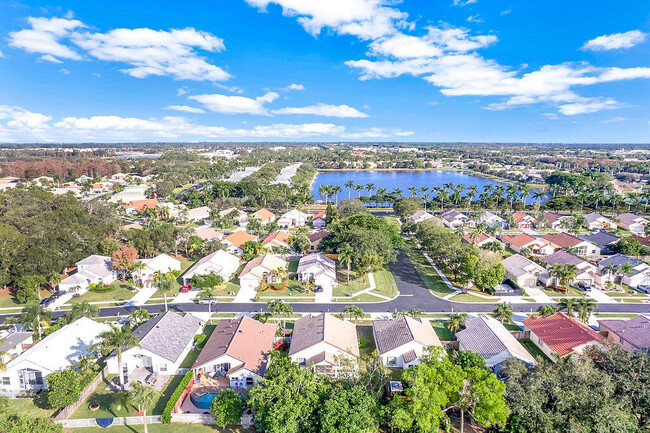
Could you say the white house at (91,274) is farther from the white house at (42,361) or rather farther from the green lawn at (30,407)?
the green lawn at (30,407)

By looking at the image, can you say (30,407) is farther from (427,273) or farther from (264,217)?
(264,217)

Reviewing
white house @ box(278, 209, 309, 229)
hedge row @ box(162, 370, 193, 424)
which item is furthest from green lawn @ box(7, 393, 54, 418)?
white house @ box(278, 209, 309, 229)

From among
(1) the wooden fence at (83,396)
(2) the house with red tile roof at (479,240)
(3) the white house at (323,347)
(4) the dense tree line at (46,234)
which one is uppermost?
(4) the dense tree line at (46,234)

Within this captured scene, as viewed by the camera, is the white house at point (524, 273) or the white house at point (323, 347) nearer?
the white house at point (323, 347)

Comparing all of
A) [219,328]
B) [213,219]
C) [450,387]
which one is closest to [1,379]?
[219,328]

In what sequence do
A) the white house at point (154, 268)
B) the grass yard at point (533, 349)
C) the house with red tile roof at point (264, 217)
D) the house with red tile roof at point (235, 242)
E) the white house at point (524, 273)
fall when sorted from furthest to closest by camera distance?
the house with red tile roof at point (264, 217), the house with red tile roof at point (235, 242), the white house at point (154, 268), the white house at point (524, 273), the grass yard at point (533, 349)

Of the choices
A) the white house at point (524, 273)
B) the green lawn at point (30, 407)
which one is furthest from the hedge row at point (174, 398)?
the white house at point (524, 273)

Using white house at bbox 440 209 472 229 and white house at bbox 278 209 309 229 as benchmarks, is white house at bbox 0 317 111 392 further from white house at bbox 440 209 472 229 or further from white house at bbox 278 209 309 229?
white house at bbox 440 209 472 229
